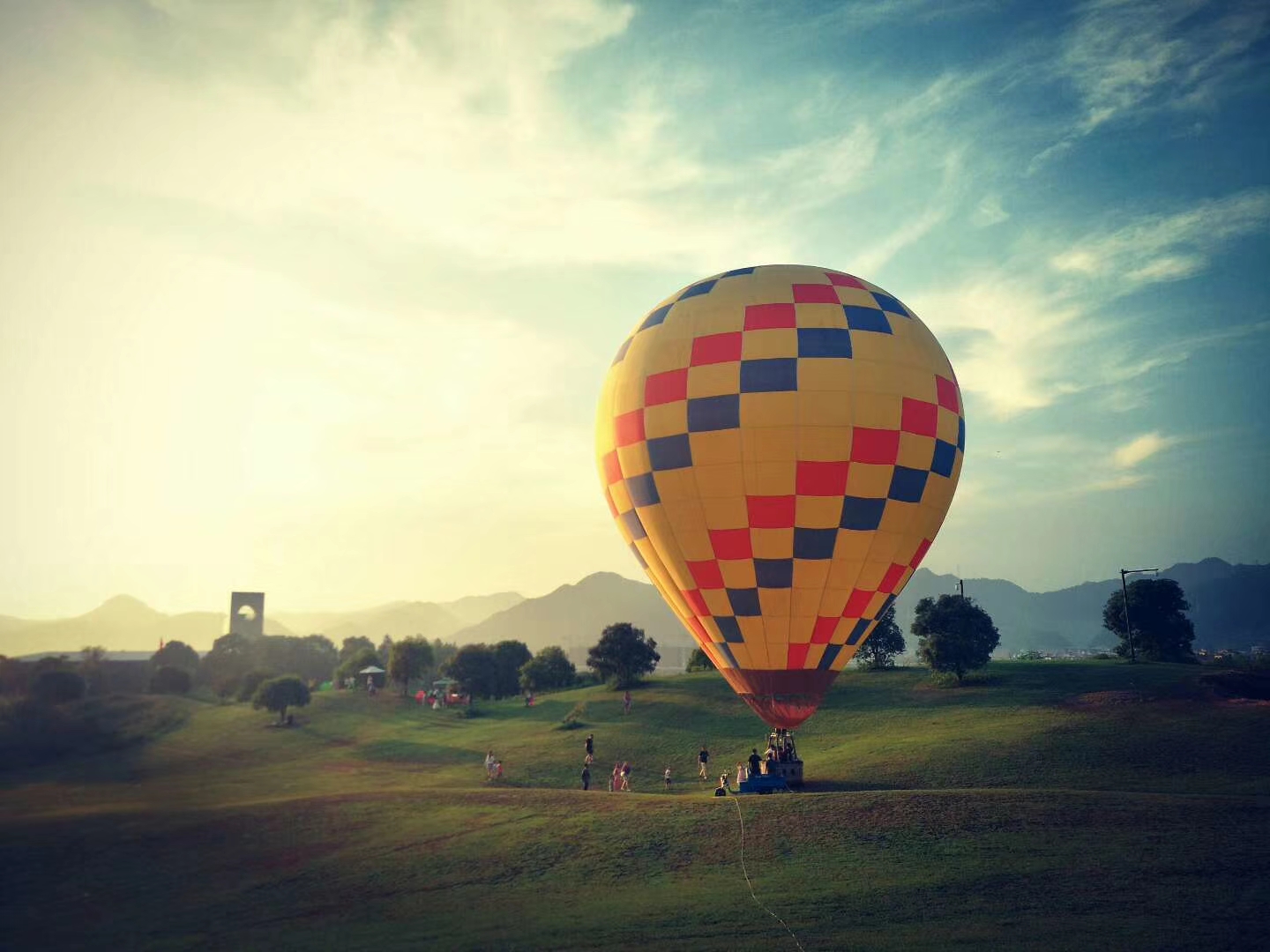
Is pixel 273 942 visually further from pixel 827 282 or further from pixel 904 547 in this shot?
pixel 827 282

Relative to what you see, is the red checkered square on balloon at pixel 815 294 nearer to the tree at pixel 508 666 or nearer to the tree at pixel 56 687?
the tree at pixel 508 666

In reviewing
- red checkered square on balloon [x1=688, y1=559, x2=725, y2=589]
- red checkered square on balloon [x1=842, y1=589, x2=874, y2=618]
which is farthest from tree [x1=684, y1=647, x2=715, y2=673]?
red checkered square on balloon [x1=688, y1=559, x2=725, y2=589]

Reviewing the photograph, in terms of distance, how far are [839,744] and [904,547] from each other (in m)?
18.4

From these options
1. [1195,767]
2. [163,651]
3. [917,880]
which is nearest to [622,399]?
[917,880]

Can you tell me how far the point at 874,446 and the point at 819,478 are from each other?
6.99 ft

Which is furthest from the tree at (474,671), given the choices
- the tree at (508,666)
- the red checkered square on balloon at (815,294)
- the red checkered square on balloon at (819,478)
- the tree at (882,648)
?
the red checkered square on balloon at (815,294)

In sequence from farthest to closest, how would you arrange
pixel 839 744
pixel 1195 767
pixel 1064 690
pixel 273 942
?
pixel 1064 690 < pixel 839 744 < pixel 1195 767 < pixel 273 942

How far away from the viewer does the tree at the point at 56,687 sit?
71.3 m

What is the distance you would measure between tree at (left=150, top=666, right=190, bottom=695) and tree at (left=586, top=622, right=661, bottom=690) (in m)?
47.1

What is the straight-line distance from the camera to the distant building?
151 metres

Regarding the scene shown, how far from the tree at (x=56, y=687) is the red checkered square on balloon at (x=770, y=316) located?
225 ft

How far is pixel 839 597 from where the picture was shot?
28547 millimetres

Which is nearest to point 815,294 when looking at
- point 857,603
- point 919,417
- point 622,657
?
point 919,417

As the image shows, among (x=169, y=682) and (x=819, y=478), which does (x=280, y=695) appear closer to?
(x=169, y=682)
